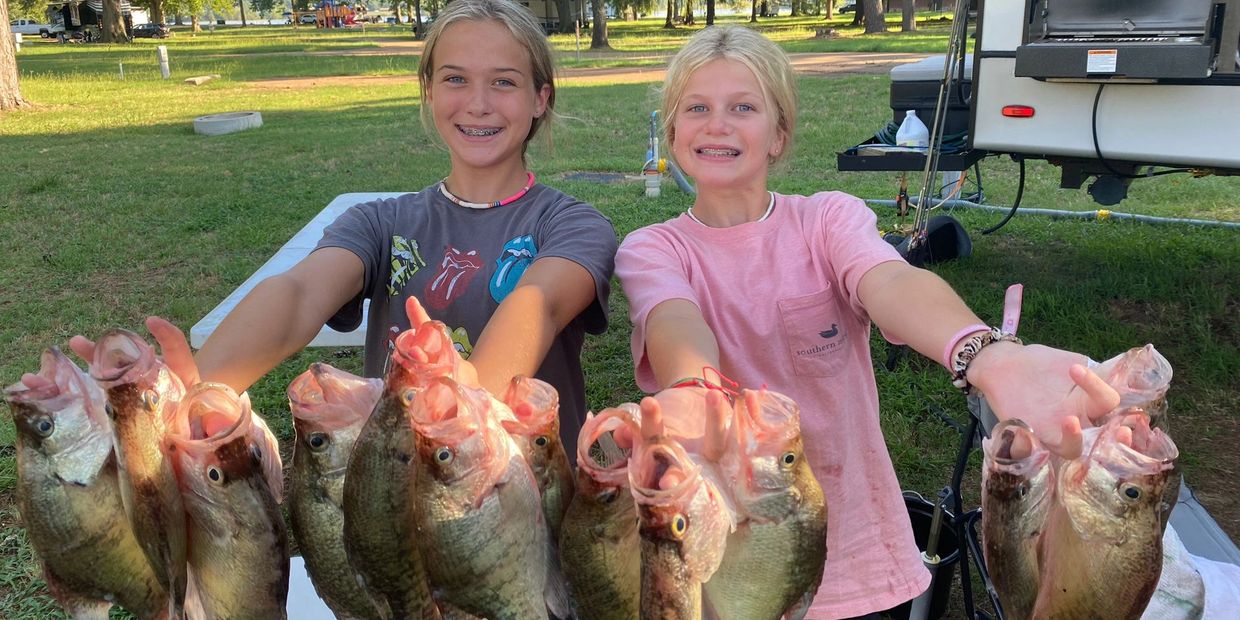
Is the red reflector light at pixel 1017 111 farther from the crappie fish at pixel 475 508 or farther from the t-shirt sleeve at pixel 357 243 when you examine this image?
the crappie fish at pixel 475 508

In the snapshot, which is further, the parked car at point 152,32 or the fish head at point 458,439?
the parked car at point 152,32

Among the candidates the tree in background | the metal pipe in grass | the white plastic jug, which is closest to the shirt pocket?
the white plastic jug

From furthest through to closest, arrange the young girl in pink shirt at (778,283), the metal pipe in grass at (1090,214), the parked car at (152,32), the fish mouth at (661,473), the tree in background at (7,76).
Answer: the parked car at (152,32), the tree in background at (7,76), the metal pipe in grass at (1090,214), the young girl in pink shirt at (778,283), the fish mouth at (661,473)

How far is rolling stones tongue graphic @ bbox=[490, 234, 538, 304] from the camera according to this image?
9.37 feet

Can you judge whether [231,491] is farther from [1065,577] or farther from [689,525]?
[1065,577]

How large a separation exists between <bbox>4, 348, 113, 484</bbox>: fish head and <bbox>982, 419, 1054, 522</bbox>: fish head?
1640 millimetres

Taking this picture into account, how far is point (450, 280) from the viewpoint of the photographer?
2.91 meters

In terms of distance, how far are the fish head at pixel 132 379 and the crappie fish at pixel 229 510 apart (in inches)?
2.0

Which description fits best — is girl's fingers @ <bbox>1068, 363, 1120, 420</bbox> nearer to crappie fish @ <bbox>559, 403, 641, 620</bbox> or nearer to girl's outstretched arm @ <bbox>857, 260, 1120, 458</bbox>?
girl's outstretched arm @ <bbox>857, 260, 1120, 458</bbox>

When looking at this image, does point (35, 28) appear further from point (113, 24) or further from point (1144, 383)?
point (1144, 383)

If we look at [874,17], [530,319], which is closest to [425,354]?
[530,319]

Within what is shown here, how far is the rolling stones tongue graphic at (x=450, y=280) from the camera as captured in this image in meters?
2.90

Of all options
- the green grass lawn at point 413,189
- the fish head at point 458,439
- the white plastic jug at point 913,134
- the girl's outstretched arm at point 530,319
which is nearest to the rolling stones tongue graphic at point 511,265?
the girl's outstretched arm at point 530,319

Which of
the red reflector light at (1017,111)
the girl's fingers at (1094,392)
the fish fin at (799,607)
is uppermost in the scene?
the red reflector light at (1017,111)
